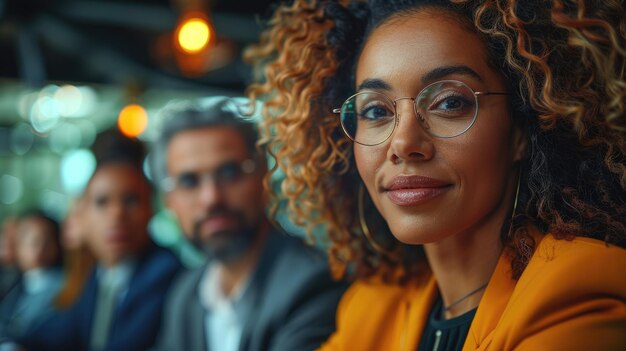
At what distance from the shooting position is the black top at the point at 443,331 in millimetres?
1502

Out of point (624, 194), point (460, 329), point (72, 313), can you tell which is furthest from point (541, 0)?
point (72, 313)

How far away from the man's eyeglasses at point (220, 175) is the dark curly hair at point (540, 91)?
0.94m

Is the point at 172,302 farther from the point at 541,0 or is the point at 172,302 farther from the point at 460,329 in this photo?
the point at 541,0

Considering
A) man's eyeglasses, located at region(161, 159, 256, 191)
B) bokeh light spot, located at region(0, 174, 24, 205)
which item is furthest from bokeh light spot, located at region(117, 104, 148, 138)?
bokeh light spot, located at region(0, 174, 24, 205)

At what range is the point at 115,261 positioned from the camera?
345 cm

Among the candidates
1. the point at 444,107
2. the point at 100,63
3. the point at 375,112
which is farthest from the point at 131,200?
the point at 100,63

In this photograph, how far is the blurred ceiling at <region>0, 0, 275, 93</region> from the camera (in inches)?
237

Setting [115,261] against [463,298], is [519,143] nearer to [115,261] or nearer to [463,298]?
[463,298]

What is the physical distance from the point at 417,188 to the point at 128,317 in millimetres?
2233

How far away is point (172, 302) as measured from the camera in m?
2.82

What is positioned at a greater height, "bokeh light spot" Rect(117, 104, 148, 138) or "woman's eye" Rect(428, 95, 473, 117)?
"woman's eye" Rect(428, 95, 473, 117)

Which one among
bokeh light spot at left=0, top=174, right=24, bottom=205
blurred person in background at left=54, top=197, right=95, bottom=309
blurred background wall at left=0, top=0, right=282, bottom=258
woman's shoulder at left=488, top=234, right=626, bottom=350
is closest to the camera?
woman's shoulder at left=488, top=234, right=626, bottom=350

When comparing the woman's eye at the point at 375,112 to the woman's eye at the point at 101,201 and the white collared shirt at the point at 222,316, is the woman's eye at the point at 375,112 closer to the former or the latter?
the white collared shirt at the point at 222,316

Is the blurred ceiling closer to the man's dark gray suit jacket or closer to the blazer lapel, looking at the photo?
the man's dark gray suit jacket
